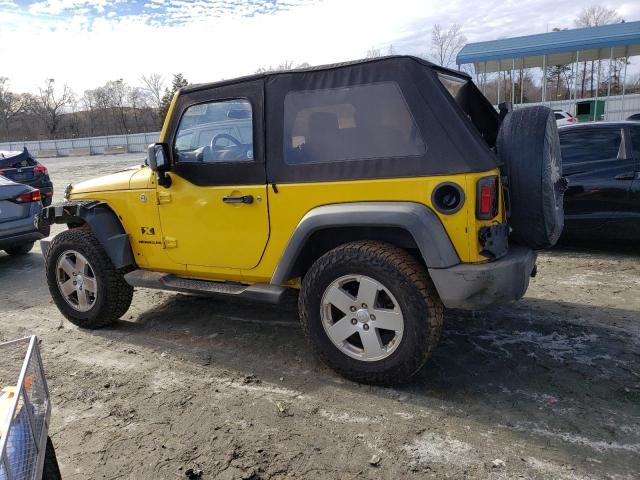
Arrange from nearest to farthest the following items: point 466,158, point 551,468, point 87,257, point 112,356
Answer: point 551,468 → point 466,158 → point 112,356 → point 87,257

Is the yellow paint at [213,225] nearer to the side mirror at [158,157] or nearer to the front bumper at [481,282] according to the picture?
the side mirror at [158,157]

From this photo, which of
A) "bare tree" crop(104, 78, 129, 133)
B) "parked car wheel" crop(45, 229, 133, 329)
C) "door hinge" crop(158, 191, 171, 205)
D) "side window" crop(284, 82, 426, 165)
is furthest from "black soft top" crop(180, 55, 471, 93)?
"bare tree" crop(104, 78, 129, 133)

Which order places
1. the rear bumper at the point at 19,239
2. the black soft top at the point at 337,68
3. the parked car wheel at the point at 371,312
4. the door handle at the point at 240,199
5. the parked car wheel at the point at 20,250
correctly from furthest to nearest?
the parked car wheel at the point at 20,250
the rear bumper at the point at 19,239
the door handle at the point at 240,199
the black soft top at the point at 337,68
the parked car wheel at the point at 371,312

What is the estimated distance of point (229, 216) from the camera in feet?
12.1

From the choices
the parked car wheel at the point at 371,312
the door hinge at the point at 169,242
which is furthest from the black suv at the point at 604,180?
the door hinge at the point at 169,242

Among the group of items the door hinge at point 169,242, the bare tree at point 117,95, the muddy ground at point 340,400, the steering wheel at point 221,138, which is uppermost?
the bare tree at point 117,95

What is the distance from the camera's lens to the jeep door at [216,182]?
11.8 feet

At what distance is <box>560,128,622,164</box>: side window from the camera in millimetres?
5824

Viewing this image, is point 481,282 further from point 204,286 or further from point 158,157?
point 158,157

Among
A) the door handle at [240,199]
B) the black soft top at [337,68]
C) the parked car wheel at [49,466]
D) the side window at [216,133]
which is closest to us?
the parked car wheel at [49,466]

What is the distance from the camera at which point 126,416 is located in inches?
122

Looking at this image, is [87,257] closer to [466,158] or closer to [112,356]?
[112,356]

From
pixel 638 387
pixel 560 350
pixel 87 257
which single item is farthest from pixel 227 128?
pixel 638 387

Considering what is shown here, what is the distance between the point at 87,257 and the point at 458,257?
10.4 ft
